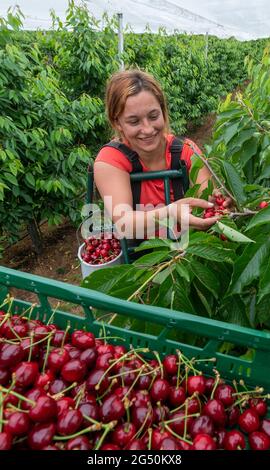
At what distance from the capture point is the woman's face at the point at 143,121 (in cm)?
170

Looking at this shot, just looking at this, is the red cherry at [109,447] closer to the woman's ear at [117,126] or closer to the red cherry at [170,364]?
the red cherry at [170,364]

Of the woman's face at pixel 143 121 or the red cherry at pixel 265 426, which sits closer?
the red cherry at pixel 265 426

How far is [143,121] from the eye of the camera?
67.9 inches

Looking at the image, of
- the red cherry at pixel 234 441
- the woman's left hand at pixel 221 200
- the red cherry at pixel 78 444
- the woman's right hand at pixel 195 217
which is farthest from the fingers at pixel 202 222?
the red cherry at pixel 78 444

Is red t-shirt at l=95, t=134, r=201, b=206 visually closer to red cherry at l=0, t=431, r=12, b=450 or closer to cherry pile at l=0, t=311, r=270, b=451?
cherry pile at l=0, t=311, r=270, b=451

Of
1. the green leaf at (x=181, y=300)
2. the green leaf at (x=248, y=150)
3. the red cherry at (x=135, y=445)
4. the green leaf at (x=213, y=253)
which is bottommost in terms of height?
the red cherry at (x=135, y=445)

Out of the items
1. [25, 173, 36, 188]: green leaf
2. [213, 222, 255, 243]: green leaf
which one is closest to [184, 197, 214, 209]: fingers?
[213, 222, 255, 243]: green leaf

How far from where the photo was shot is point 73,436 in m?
0.79

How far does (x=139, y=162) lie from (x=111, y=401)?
120cm

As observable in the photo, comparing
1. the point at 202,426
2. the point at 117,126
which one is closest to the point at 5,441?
the point at 202,426

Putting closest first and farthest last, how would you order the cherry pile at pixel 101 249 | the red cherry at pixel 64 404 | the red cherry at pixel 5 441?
the red cherry at pixel 5 441 → the red cherry at pixel 64 404 → the cherry pile at pixel 101 249

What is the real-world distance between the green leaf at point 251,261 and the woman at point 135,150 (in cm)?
65

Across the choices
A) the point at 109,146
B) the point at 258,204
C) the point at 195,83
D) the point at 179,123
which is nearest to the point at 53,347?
the point at 258,204

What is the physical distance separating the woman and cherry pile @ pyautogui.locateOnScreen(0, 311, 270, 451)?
2.50 ft
